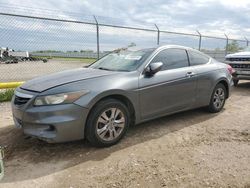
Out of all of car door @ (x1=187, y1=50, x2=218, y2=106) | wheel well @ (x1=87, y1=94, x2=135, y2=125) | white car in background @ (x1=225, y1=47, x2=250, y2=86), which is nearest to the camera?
wheel well @ (x1=87, y1=94, x2=135, y2=125)

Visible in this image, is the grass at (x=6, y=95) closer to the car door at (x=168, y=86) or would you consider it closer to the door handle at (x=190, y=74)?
the car door at (x=168, y=86)

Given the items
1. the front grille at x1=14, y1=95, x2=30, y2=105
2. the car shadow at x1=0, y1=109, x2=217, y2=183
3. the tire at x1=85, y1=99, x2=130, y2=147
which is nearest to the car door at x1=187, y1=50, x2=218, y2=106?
the car shadow at x1=0, y1=109, x2=217, y2=183

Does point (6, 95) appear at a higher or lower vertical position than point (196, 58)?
lower

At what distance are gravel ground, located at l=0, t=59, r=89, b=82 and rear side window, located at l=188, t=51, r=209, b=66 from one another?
5.57 metres

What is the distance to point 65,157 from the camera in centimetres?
363

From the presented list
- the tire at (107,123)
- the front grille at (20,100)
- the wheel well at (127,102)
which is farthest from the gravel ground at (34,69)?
the tire at (107,123)

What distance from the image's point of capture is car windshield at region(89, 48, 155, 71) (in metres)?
4.43

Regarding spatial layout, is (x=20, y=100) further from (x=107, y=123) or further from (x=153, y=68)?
(x=153, y=68)

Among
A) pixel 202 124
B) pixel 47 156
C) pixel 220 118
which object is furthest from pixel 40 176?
pixel 220 118

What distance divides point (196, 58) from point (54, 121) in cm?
328

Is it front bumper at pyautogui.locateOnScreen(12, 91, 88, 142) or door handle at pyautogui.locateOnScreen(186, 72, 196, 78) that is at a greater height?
door handle at pyautogui.locateOnScreen(186, 72, 196, 78)

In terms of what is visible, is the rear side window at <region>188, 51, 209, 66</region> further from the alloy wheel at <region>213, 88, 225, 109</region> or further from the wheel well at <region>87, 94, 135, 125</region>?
the wheel well at <region>87, 94, 135, 125</region>

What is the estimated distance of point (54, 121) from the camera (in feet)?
11.3

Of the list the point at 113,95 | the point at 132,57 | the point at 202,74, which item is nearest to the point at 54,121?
the point at 113,95
